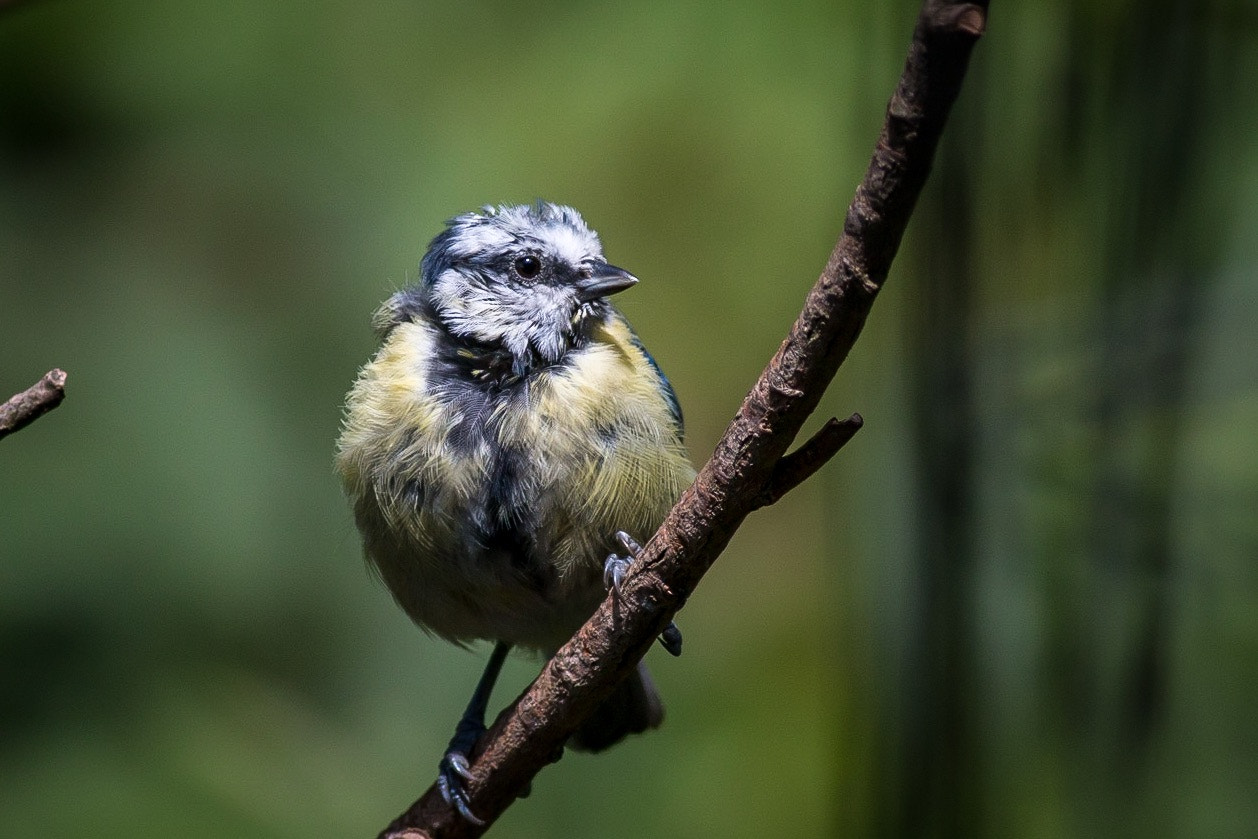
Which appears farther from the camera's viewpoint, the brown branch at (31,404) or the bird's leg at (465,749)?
the bird's leg at (465,749)

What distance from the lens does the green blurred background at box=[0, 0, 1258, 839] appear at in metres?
2.22

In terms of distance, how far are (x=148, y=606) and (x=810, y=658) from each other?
7.86 ft

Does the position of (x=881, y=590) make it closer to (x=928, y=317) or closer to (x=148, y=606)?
(x=928, y=317)

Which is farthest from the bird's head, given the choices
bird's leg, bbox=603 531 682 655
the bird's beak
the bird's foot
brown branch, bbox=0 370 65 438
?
brown branch, bbox=0 370 65 438

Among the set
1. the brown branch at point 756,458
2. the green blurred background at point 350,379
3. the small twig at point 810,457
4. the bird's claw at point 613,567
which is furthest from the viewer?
the bird's claw at point 613,567

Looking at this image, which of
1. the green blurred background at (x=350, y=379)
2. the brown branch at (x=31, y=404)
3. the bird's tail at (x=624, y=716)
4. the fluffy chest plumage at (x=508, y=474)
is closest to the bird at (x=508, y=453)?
the fluffy chest plumage at (x=508, y=474)

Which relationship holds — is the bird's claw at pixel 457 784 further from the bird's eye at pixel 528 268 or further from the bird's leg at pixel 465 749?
the bird's eye at pixel 528 268

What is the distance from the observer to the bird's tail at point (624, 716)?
9.52 ft

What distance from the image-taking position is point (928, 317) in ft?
5.08

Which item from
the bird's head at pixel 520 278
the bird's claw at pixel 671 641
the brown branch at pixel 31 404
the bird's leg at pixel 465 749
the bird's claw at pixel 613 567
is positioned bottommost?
the bird's leg at pixel 465 749

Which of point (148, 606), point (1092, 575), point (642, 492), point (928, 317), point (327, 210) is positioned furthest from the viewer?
point (327, 210)

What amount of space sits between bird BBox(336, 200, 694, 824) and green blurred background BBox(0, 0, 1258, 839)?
60 cm

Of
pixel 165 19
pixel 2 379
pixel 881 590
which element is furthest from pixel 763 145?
pixel 2 379

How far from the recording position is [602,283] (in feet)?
8.89
